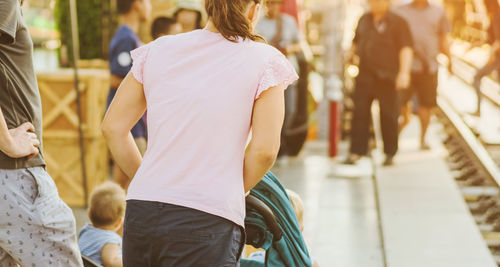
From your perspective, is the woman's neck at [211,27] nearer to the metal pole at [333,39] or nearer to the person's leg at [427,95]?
the person's leg at [427,95]

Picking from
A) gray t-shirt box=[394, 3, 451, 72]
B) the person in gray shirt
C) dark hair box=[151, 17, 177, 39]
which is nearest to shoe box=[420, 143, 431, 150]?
the person in gray shirt

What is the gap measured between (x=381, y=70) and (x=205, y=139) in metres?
6.72

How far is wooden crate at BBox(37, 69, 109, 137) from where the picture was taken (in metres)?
7.24

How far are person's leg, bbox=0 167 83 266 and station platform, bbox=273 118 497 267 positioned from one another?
3.40 metres

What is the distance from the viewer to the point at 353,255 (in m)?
6.43

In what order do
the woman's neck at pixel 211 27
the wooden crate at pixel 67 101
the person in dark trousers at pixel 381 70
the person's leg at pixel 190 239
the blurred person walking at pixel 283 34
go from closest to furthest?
the person's leg at pixel 190 239 → the woman's neck at pixel 211 27 → the wooden crate at pixel 67 101 → the person in dark trousers at pixel 381 70 → the blurred person walking at pixel 283 34

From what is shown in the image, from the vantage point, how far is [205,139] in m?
2.53

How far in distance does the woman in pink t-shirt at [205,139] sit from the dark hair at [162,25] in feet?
12.0

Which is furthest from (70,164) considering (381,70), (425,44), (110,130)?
(110,130)

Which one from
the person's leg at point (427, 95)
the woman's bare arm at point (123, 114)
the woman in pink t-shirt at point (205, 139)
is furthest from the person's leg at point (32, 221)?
the person's leg at point (427, 95)

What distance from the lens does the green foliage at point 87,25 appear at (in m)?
10.7

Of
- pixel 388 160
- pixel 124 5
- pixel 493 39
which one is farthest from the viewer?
pixel 493 39

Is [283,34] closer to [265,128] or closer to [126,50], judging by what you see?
[126,50]

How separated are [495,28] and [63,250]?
31.5ft
